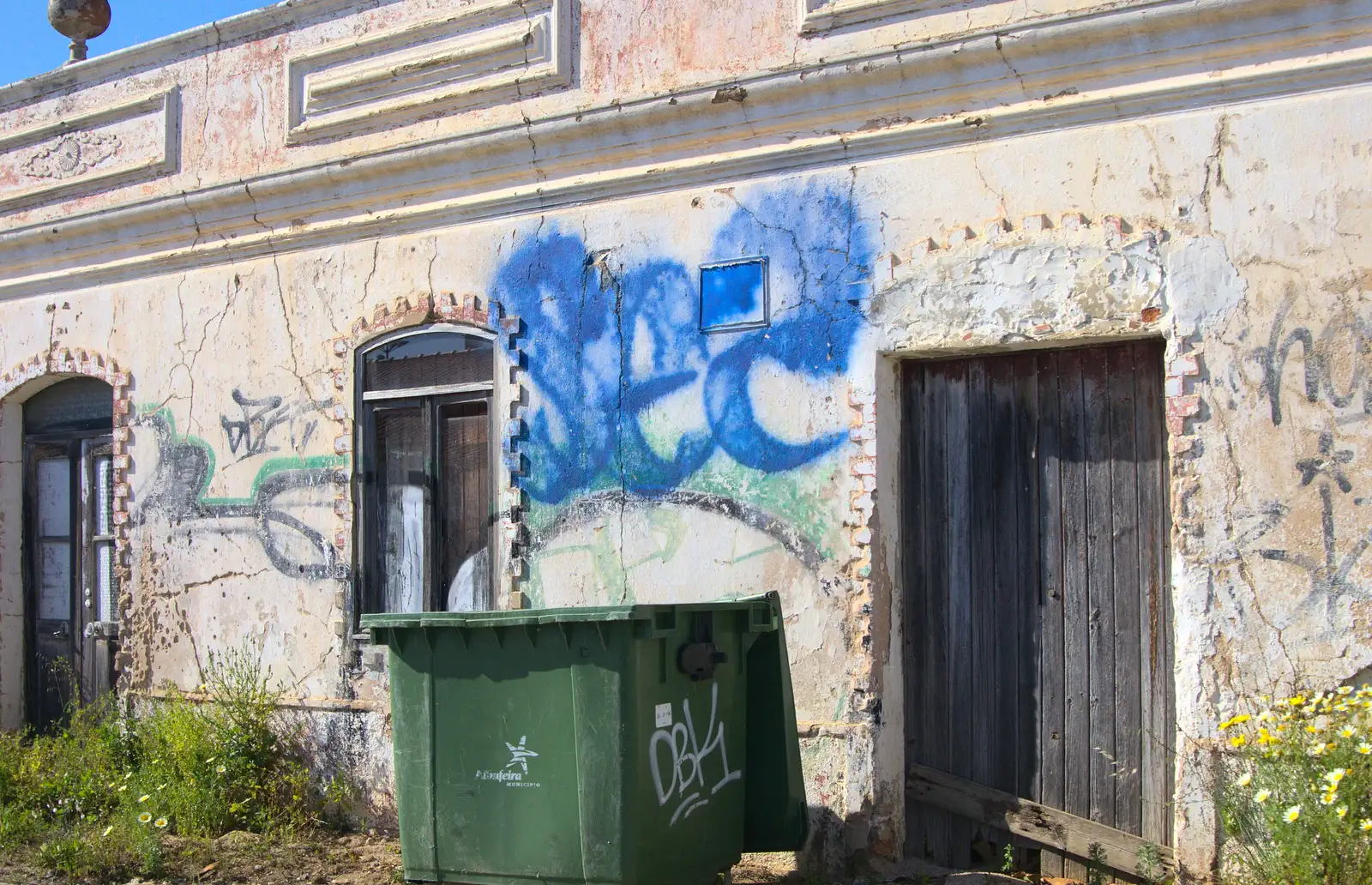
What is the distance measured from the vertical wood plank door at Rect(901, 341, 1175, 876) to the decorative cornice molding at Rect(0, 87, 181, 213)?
490 cm

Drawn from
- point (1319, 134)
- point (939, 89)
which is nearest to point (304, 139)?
point (939, 89)

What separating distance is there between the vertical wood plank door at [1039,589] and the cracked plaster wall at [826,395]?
17cm

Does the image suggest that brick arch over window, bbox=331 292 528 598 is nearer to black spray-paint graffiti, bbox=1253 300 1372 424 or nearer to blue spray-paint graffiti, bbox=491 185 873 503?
blue spray-paint graffiti, bbox=491 185 873 503

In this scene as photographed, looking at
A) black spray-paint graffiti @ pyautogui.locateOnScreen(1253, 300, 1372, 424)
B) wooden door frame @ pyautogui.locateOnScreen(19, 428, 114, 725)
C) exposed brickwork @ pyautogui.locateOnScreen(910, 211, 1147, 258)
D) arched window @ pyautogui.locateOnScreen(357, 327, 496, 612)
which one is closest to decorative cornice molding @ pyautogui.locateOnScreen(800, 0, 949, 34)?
exposed brickwork @ pyautogui.locateOnScreen(910, 211, 1147, 258)

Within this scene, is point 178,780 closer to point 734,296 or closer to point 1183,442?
point 734,296

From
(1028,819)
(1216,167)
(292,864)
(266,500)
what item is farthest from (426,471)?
(1216,167)

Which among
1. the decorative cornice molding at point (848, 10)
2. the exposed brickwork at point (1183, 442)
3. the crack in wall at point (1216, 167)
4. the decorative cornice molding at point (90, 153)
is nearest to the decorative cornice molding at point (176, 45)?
the decorative cornice molding at point (90, 153)

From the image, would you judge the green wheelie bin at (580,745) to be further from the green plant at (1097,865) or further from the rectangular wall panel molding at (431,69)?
the rectangular wall panel molding at (431,69)

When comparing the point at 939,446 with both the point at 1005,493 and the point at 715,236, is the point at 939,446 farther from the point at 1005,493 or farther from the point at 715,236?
the point at 715,236

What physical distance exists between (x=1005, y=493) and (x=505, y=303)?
2.65 m

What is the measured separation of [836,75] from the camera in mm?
5391

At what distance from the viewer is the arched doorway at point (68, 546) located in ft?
26.3

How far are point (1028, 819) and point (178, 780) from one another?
170 inches

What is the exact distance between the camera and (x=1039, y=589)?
5.22 metres
